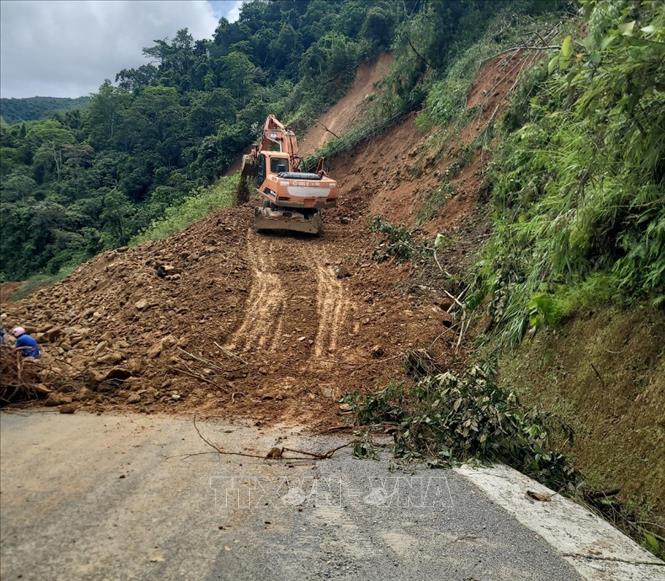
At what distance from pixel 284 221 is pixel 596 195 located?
9304mm

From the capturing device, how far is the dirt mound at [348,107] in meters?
27.8

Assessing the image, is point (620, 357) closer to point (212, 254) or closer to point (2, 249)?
point (212, 254)

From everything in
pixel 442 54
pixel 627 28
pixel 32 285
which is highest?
A: pixel 442 54

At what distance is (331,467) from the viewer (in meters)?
4.24

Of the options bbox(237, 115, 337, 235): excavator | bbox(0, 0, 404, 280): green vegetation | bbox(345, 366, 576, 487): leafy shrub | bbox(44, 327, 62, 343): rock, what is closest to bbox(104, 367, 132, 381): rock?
bbox(44, 327, 62, 343): rock

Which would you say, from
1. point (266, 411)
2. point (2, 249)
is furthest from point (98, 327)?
point (2, 249)

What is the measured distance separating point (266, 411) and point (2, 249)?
29557 mm

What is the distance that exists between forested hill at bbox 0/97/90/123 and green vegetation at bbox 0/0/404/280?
42738 mm

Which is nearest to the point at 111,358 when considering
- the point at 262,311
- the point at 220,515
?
the point at 220,515

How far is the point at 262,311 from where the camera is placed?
330 inches

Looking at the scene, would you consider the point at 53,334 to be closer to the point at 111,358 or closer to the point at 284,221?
the point at 111,358

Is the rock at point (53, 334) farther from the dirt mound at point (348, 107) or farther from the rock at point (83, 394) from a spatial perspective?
the dirt mound at point (348, 107)

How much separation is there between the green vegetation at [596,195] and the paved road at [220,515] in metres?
2.44

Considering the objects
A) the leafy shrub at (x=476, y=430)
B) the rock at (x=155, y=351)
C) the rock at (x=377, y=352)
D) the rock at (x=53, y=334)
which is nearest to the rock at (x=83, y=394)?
the rock at (x=53, y=334)
